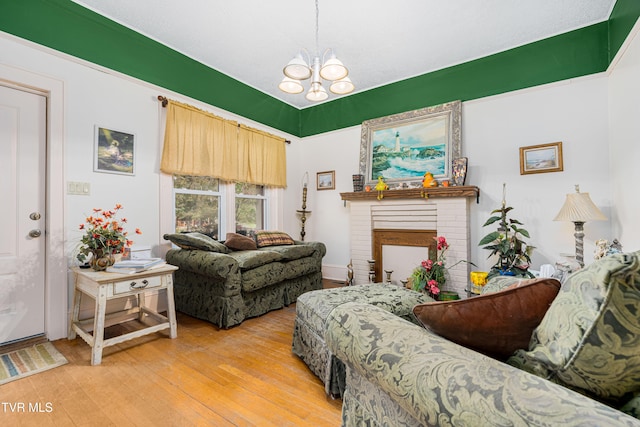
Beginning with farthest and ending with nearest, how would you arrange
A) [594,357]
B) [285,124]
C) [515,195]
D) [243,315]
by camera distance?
1. [285,124]
2. [515,195]
3. [243,315]
4. [594,357]

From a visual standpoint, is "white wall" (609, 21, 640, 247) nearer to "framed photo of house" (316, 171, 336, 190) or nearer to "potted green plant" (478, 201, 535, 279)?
"potted green plant" (478, 201, 535, 279)

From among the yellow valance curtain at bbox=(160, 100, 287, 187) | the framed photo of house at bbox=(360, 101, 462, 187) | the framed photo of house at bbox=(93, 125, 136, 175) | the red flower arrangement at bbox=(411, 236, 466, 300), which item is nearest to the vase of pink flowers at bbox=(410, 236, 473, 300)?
the red flower arrangement at bbox=(411, 236, 466, 300)

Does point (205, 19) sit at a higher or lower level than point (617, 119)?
higher

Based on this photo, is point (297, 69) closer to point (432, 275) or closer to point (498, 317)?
point (498, 317)

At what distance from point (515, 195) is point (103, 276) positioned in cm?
397

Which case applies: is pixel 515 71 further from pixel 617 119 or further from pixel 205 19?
pixel 205 19

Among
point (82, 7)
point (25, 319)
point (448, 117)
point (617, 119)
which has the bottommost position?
point (25, 319)

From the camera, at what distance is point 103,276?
208 cm

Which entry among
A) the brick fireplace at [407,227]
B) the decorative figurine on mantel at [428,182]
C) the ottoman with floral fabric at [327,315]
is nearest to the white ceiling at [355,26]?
the decorative figurine on mantel at [428,182]

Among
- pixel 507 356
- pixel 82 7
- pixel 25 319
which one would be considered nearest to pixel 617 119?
pixel 507 356

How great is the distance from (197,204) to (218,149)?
73cm

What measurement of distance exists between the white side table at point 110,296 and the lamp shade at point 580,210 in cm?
345

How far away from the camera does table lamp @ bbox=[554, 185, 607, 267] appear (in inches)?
95.0

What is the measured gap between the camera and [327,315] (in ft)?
Answer: 5.88
